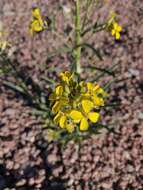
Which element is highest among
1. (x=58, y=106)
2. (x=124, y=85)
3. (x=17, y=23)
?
(x=17, y=23)

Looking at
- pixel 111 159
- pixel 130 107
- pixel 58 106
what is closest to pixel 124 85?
pixel 130 107

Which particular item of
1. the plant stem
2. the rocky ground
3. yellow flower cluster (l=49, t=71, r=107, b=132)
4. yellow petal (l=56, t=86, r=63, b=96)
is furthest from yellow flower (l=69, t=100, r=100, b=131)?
the rocky ground

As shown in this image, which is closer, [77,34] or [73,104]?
[73,104]

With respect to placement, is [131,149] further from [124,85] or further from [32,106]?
[32,106]

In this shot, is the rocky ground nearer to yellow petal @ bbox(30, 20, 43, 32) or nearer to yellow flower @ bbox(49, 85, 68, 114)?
yellow petal @ bbox(30, 20, 43, 32)

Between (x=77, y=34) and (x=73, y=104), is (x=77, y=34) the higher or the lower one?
the higher one

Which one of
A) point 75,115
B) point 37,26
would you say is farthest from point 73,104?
point 37,26

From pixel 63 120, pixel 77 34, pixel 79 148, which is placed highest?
pixel 77 34

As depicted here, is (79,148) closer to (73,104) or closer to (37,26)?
(73,104)
